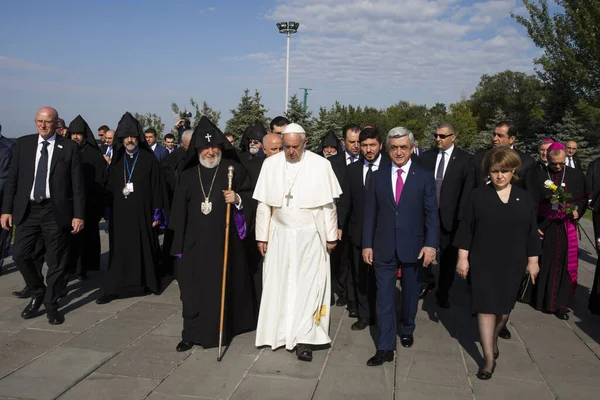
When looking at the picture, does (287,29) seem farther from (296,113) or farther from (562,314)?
(562,314)

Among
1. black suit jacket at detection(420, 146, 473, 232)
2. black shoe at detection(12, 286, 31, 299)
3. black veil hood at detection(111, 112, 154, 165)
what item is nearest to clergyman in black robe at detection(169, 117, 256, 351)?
black veil hood at detection(111, 112, 154, 165)

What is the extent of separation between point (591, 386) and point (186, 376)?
11.2ft

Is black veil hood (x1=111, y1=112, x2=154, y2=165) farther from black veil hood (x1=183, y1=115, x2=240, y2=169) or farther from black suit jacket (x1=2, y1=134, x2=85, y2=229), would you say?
black veil hood (x1=183, y1=115, x2=240, y2=169)

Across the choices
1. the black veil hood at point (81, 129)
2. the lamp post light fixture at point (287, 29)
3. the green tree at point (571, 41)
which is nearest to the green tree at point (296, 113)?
the lamp post light fixture at point (287, 29)

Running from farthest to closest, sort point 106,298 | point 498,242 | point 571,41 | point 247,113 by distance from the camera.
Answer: point 247,113
point 571,41
point 106,298
point 498,242

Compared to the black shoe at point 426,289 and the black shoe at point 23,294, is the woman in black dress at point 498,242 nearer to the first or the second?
the black shoe at point 426,289

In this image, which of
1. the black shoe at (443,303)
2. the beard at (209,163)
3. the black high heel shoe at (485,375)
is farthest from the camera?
the black shoe at (443,303)

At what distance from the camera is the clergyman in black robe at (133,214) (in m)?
6.77

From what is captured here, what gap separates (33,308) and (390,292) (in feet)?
13.1

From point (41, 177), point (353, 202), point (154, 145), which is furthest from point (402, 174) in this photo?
point (154, 145)

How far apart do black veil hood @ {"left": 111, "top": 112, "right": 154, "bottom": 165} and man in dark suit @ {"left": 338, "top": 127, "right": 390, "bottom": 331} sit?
2816 mm

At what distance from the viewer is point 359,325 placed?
226 inches

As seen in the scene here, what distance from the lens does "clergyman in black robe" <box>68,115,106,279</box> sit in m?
7.43

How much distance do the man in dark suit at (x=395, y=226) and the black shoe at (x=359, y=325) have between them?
2.97 feet
